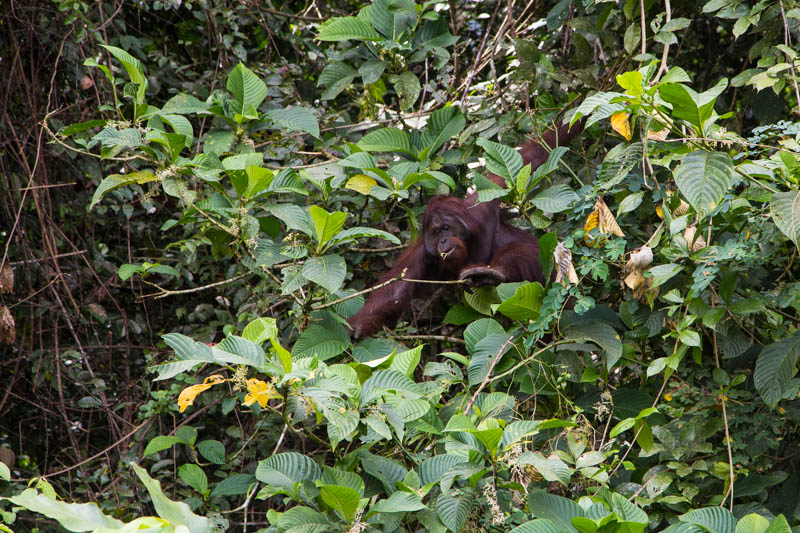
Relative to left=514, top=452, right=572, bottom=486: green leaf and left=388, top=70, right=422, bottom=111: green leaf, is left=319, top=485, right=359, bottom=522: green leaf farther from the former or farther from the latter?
left=388, top=70, right=422, bottom=111: green leaf

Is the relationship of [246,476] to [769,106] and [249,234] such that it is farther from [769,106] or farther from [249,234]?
[769,106]

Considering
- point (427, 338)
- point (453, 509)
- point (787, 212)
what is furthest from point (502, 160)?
point (453, 509)

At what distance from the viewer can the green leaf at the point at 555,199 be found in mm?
2632

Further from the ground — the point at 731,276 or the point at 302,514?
the point at 731,276

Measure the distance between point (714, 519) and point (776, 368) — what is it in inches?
21.2

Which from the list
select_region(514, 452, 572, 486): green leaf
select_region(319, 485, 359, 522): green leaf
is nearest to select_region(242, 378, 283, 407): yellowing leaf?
select_region(319, 485, 359, 522): green leaf

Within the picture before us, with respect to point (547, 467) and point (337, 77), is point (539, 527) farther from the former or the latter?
point (337, 77)

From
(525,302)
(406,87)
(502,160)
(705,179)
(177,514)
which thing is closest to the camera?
(177,514)

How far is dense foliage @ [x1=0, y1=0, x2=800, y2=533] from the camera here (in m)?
2.06

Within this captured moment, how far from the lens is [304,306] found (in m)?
2.71


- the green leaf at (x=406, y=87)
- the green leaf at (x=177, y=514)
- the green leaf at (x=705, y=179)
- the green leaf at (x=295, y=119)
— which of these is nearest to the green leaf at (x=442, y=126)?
the green leaf at (x=406, y=87)

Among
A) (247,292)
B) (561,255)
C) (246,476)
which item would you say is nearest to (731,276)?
(561,255)

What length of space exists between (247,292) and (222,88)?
1.12m

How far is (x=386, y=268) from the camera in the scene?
12.6 ft
